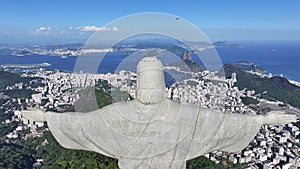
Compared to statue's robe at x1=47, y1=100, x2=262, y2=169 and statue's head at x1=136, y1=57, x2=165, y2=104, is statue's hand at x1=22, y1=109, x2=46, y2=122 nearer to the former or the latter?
statue's robe at x1=47, y1=100, x2=262, y2=169

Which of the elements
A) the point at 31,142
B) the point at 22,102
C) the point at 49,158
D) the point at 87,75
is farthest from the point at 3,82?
the point at 87,75

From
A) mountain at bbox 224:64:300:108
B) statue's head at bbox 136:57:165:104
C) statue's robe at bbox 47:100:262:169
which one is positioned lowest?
mountain at bbox 224:64:300:108

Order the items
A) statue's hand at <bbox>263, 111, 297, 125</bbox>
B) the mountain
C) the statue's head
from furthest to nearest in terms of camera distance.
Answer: the mountain < statue's hand at <bbox>263, 111, 297, 125</bbox> < the statue's head

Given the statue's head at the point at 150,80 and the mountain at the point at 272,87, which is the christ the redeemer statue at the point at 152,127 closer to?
the statue's head at the point at 150,80

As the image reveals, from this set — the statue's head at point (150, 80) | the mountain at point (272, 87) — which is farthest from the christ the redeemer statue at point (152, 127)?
the mountain at point (272, 87)

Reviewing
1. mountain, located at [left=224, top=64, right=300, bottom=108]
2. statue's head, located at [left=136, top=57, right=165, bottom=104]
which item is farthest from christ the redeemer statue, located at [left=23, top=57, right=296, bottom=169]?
mountain, located at [left=224, top=64, right=300, bottom=108]

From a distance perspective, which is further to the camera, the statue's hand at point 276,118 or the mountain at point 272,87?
the mountain at point 272,87
